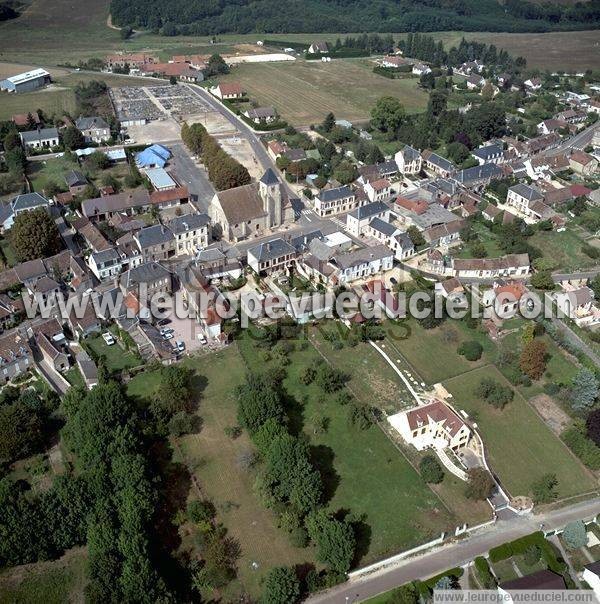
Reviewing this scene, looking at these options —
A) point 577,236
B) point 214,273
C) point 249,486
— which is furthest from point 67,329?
point 577,236

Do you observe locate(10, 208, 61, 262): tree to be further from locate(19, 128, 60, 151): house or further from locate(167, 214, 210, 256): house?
locate(19, 128, 60, 151): house

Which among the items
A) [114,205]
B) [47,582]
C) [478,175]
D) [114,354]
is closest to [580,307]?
[478,175]

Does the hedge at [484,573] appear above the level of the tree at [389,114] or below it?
below

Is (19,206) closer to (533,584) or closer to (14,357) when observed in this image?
(14,357)

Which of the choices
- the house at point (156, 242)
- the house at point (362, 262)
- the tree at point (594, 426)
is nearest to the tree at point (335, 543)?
the tree at point (594, 426)

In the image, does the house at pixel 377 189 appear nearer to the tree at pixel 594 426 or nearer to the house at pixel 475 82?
the tree at pixel 594 426

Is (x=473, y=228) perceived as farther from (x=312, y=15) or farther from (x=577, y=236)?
(x=312, y=15)

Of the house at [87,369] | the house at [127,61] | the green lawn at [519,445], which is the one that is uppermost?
the house at [127,61]
